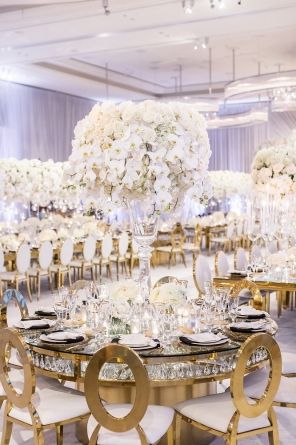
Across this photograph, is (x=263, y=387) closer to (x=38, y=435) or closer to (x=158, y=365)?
(x=158, y=365)

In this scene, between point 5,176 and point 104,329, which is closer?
point 104,329

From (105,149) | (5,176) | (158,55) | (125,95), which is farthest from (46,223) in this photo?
(105,149)

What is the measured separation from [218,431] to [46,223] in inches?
343

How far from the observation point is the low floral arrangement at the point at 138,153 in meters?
3.67

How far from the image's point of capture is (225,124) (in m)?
13.6

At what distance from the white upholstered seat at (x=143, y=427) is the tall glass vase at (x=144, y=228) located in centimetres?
87

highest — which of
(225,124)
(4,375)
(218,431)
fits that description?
(225,124)

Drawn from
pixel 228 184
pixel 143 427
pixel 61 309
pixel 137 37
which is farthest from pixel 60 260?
pixel 228 184

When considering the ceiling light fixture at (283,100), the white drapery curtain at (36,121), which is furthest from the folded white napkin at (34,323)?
the white drapery curtain at (36,121)

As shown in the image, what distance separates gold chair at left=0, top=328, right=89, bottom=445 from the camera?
3.36 meters

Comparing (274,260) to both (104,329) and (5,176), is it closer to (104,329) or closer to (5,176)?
(104,329)

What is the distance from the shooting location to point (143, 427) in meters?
3.25

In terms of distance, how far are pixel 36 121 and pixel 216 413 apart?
45.5 ft

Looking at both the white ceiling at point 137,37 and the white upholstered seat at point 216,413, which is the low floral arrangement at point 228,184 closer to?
the white ceiling at point 137,37
